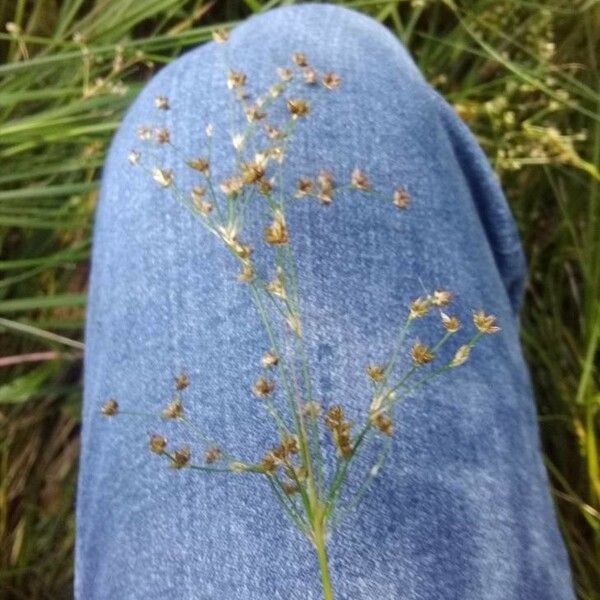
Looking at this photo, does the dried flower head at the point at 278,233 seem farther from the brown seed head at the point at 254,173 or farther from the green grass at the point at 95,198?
the green grass at the point at 95,198

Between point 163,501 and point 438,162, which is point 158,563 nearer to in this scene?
point 163,501

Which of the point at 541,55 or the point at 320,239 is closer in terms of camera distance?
the point at 320,239

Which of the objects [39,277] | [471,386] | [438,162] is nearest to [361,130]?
[438,162]

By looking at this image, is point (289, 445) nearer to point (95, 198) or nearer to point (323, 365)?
point (323, 365)

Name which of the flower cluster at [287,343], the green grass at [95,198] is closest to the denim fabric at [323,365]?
the flower cluster at [287,343]

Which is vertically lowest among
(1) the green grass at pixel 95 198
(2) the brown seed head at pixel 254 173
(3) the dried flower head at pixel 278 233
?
(3) the dried flower head at pixel 278 233

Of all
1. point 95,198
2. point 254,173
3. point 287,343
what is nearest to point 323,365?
point 287,343

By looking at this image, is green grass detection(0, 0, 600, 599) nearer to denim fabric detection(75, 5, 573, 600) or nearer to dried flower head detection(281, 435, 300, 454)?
denim fabric detection(75, 5, 573, 600)
